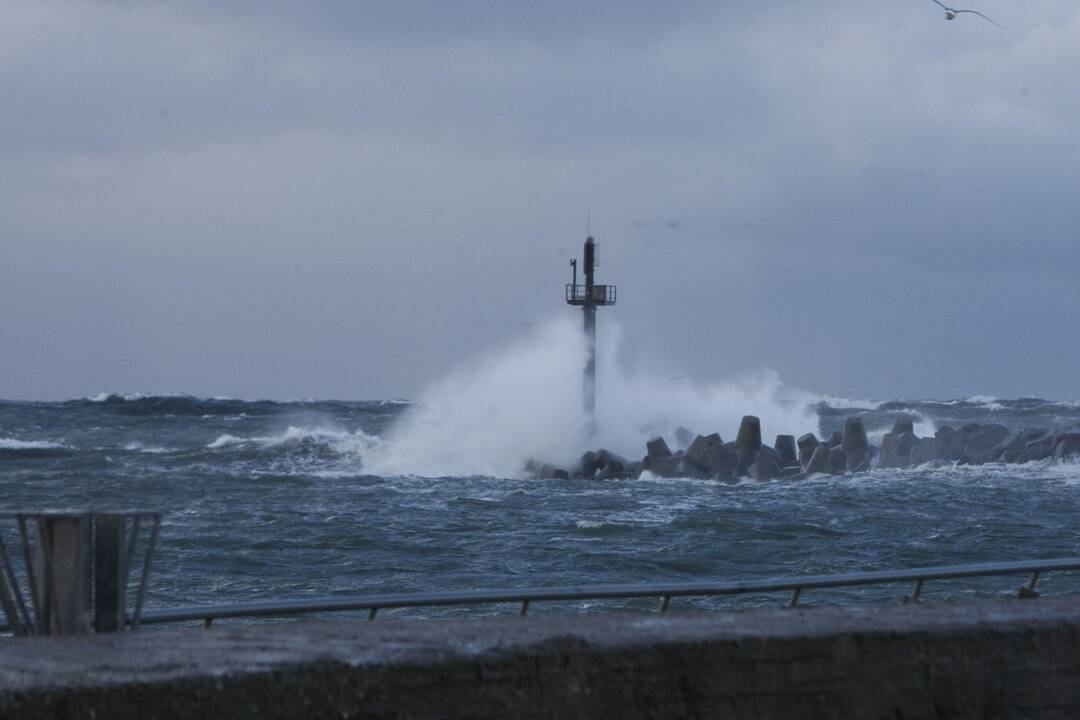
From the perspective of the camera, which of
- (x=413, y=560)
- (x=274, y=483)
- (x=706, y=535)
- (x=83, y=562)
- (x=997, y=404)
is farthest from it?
(x=997, y=404)

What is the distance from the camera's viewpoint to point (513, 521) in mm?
22359

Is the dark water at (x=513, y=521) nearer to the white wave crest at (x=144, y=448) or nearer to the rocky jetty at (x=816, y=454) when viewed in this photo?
the white wave crest at (x=144, y=448)

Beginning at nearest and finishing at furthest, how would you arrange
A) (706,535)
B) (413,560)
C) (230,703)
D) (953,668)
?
(230,703) → (953,668) → (413,560) → (706,535)

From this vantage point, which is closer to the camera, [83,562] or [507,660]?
[507,660]

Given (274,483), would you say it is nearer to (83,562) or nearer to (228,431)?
(228,431)

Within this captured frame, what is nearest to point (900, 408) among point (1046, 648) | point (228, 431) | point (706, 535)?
point (228, 431)

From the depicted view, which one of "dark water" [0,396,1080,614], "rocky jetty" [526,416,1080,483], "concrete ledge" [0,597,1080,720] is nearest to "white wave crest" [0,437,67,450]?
"dark water" [0,396,1080,614]

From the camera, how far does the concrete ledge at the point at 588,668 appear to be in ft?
7.93

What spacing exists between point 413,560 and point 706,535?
477 centimetres

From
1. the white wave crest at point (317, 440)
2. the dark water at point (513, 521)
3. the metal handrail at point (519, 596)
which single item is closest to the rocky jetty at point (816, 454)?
the dark water at point (513, 521)

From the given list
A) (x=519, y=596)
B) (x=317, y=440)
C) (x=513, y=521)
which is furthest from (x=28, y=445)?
(x=519, y=596)

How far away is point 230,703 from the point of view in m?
2.41

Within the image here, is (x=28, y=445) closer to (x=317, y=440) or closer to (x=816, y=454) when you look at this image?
(x=317, y=440)

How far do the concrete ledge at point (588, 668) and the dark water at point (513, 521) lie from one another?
8.41 m
